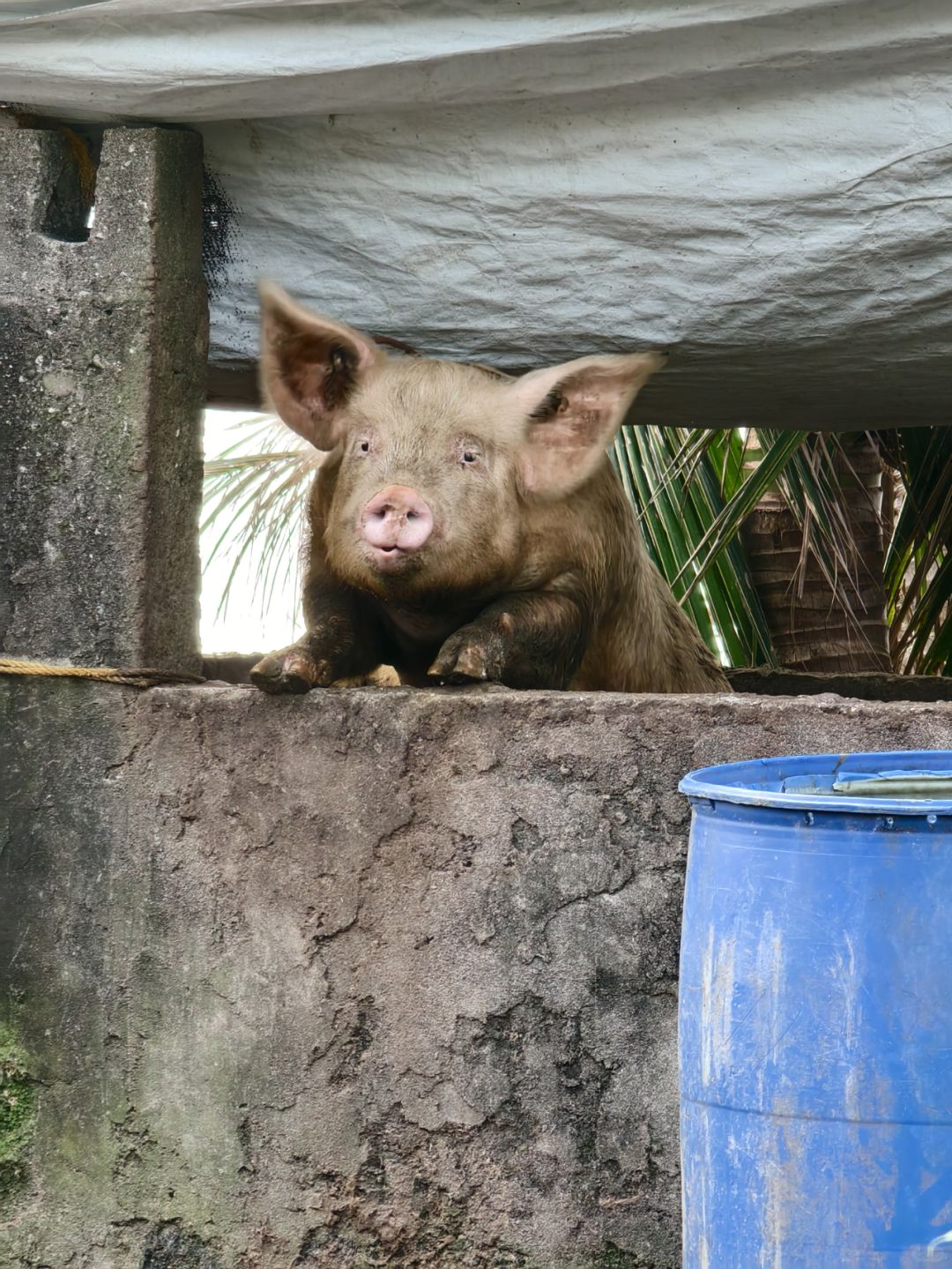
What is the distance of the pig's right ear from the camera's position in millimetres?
3969

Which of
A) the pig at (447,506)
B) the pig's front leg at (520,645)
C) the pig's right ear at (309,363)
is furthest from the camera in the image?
the pig's right ear at (309,363)

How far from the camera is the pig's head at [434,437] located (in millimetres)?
3811

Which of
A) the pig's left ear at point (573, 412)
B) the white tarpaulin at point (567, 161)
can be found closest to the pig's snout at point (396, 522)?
the pig's left ear at point (573, 412)

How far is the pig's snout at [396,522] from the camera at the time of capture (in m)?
3.63

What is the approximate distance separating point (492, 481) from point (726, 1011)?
1.80 m

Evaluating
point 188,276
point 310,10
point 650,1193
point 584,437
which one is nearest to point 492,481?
Result: point 584,437

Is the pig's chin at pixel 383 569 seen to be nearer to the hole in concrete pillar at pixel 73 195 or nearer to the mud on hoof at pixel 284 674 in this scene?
the mud on hoof at pixel 284 674

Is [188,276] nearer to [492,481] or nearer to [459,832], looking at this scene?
[492,481]

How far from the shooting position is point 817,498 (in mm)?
6656

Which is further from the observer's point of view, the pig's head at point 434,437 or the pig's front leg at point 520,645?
the pig's head at point 434,437

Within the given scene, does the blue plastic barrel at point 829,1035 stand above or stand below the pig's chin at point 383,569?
below

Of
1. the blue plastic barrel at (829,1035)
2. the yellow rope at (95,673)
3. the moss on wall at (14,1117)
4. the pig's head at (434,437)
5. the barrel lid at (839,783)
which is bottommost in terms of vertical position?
the moss on wall at (14,1117)

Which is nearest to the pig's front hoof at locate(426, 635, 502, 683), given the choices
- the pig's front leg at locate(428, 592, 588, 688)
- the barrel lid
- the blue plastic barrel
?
the pig's front leg at locate(428, 592, 588, 688)

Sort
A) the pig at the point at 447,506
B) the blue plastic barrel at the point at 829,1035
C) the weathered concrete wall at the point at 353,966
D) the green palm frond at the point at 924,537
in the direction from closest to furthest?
the blue plastic barrel at the point at 829,1035 < the weathered concrete wall at the point at 353,966 < the pig at the point at 447,506 < the green palm frond at the point at 924,537
